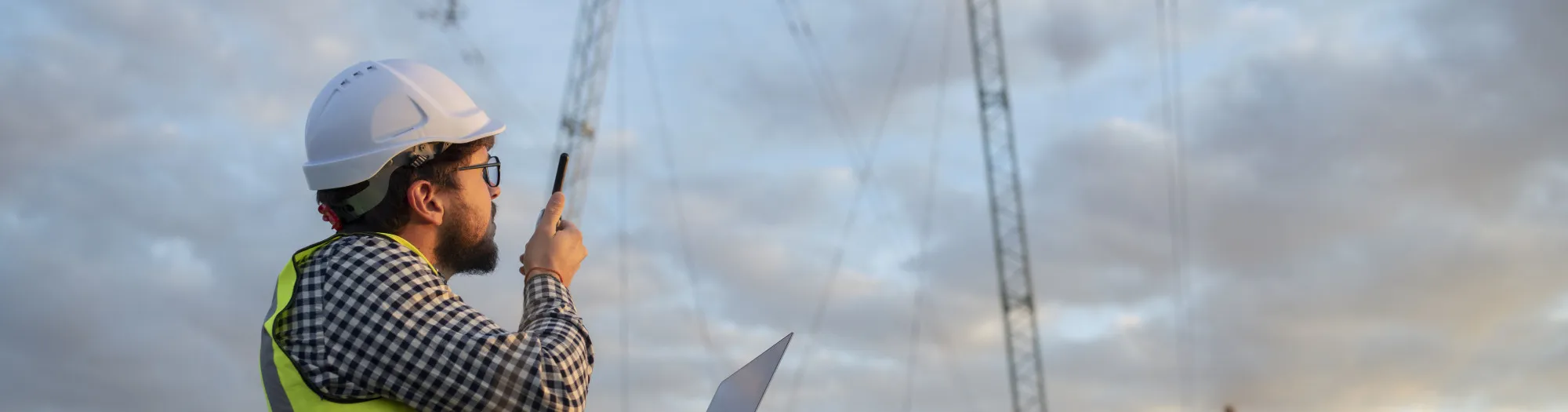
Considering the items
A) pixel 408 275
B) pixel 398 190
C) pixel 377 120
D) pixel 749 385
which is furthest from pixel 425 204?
pixel 749 385

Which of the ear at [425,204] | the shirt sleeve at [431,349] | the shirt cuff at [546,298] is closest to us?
the shirt sleeve at [431,349]

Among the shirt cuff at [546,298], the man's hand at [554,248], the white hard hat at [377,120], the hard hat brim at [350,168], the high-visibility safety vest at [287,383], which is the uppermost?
the white hard hat at [377,120]

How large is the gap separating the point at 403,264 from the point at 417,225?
14.7 inches

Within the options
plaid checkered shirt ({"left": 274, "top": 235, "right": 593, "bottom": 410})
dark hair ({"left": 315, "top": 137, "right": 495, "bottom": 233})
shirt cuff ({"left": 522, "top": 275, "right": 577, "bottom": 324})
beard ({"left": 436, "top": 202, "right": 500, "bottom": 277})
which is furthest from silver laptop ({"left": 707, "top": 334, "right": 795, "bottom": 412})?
dark hair ({"left": 315, "top": 137, "right": 495, "bottom": 233})

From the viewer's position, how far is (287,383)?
3.50 metres

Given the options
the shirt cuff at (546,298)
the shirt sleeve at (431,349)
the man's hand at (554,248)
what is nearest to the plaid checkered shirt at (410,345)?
the shirt sleeve at (431,349)

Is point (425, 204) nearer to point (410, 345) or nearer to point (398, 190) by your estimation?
point (398, 190)

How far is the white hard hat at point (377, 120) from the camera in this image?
13.2ft

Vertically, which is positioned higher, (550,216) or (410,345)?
(550,216)

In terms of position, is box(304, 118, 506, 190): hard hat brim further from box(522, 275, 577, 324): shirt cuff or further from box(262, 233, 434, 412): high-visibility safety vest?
box(522, 275, 577, 324): shirt cuff

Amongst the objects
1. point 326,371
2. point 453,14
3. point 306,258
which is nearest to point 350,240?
point 306,258

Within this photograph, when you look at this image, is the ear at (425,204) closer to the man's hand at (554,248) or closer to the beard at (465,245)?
the beard at (465,245)

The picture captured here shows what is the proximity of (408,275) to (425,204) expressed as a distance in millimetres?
442

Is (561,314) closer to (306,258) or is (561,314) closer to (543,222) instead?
(543,222)
